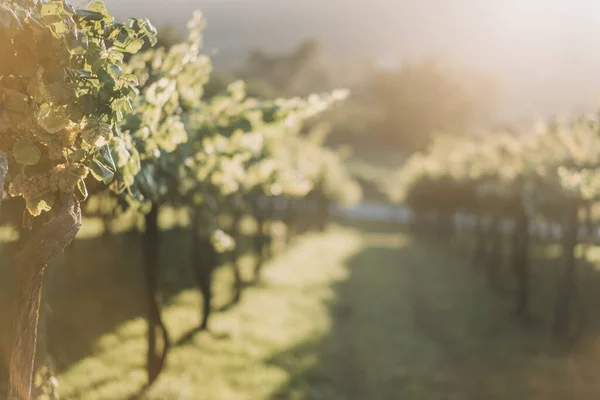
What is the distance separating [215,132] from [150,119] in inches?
97.1

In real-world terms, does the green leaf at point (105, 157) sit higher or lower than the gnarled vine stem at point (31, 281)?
higher

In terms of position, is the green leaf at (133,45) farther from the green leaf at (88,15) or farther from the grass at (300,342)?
the grass at (300,342)

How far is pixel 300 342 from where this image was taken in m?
15.3

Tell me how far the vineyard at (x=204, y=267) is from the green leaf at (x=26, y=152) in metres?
0.01

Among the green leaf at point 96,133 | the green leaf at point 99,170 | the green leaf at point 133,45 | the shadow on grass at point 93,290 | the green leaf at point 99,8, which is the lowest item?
the shadow on grass at point 93,290

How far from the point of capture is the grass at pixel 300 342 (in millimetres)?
11727

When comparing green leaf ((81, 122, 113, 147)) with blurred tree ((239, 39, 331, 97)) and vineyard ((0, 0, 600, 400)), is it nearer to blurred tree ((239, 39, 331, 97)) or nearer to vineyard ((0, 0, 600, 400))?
vineyard ((0, 0, 600, 400))

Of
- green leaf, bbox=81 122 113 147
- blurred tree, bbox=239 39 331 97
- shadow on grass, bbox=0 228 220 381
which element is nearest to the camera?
green leaf, bbox=81 122 113 147

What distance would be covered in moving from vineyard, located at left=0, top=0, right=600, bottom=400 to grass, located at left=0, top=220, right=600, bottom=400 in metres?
0.06

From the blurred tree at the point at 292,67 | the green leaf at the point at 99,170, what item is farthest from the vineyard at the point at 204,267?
the blurred tree at the point at 292,67

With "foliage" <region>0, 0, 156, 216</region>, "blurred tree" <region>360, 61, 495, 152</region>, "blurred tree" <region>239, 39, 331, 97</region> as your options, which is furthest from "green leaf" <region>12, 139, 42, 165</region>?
"blurred tree" <region>360, 61, 495, 152</region>

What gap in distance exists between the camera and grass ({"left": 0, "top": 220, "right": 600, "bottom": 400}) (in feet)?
38.5

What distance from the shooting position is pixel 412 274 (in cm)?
2958

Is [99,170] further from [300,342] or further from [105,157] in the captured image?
[300,342]
